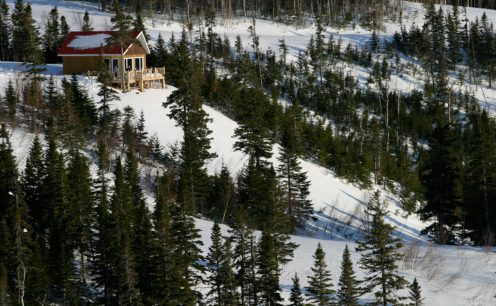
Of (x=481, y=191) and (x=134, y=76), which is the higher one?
(x=134, y=76)

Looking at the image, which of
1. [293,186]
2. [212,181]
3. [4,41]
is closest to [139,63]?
[212,181]

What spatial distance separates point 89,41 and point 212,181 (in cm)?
2318

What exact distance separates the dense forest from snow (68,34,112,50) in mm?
3871

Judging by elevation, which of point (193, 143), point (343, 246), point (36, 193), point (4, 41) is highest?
point (4, 41)

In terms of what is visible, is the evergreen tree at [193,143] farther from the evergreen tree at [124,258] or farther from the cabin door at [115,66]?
the cabin door at [115,66]

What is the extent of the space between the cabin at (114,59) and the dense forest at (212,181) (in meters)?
2.69

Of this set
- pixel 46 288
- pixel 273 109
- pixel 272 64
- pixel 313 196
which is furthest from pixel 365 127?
pixel 46 288

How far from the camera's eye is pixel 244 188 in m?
44.5

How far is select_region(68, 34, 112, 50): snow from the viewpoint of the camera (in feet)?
193

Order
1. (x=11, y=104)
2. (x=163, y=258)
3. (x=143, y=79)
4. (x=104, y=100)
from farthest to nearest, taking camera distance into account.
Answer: (x=143, y=79) < (x=104, y=100) < (x=11, y=104) < (x=163, y=258)

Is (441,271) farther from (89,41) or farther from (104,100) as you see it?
(89,41)

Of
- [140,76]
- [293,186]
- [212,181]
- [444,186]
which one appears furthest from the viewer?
[140,76]

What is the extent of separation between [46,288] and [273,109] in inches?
1382

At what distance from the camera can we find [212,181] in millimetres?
45594
